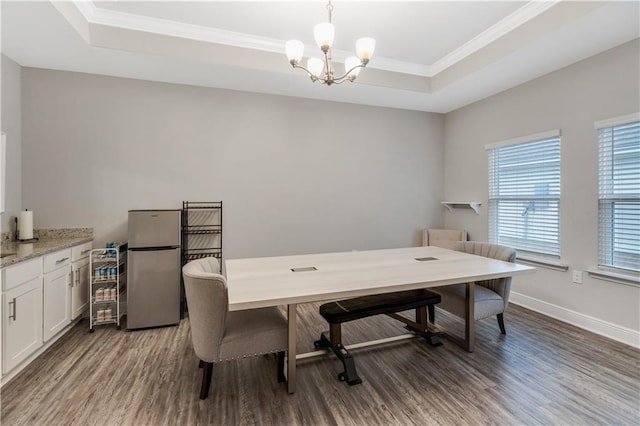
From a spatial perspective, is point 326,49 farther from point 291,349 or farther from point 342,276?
point 291,349

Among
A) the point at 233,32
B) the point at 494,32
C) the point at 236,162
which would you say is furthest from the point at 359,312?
the point at 494,32

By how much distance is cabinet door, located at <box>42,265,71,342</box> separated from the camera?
254 cm

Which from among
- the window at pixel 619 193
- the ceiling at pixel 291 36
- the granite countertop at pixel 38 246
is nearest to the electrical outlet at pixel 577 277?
the window at pixel 619 193

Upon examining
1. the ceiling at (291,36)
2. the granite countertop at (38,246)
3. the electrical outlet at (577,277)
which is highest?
the ceiling at (291,36)

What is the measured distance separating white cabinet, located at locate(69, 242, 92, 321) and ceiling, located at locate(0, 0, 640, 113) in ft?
6.36

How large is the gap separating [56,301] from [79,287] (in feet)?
1.34

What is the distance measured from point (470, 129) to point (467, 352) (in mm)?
3241

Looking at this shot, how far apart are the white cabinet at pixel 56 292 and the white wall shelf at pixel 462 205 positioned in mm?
4863

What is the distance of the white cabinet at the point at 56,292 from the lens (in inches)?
99.7

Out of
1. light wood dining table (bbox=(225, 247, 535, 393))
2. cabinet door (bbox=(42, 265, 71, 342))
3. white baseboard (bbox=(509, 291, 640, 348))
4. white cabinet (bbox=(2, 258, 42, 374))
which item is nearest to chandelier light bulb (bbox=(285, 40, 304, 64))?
light wood dining table (bbox=(225, 247, 535, 393))

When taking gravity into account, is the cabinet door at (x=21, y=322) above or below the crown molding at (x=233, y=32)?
below

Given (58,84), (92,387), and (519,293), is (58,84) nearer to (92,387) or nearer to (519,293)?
(92,387)

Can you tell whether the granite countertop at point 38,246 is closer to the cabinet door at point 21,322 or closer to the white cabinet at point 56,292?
the white cabinet at point 56,292

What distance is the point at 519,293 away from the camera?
3736mm
